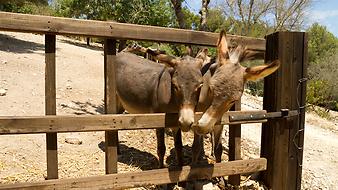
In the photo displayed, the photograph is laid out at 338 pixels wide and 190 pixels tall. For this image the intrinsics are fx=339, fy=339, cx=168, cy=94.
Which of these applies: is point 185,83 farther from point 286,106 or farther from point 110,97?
point 286,106

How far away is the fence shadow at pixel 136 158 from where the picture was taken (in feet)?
16.2

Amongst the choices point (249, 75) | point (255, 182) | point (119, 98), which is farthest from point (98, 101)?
point (249, 75)

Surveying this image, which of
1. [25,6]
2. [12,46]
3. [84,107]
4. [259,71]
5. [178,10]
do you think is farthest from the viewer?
[25,6]

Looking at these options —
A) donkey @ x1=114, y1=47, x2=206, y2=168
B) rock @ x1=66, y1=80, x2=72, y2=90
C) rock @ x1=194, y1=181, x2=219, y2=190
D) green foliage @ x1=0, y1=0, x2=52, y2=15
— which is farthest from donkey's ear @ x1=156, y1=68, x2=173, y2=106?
green foliage @ x1=0, y1=0, x2=52, y2=15

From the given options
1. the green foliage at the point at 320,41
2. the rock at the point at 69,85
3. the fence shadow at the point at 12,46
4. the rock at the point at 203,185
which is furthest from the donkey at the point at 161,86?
the green foliage at the point at 320,41

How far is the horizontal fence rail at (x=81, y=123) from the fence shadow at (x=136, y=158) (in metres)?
1.80

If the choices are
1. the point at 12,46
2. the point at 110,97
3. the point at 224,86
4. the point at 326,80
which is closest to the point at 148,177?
the point at 110,97

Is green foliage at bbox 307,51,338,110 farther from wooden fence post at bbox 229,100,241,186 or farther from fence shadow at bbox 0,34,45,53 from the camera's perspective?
wooden fence post at bbox 229,100,241,186

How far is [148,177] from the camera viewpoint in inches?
126

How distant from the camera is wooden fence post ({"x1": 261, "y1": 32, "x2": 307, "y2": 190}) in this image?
12.7 ft

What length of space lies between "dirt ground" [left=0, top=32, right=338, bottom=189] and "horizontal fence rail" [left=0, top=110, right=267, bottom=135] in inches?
55.1

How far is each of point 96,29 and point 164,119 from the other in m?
1.05

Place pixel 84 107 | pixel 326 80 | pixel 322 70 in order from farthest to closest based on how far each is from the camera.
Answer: pixel 322 70 → pixel 326 80 → pixel 84 107

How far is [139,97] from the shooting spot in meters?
4.96
